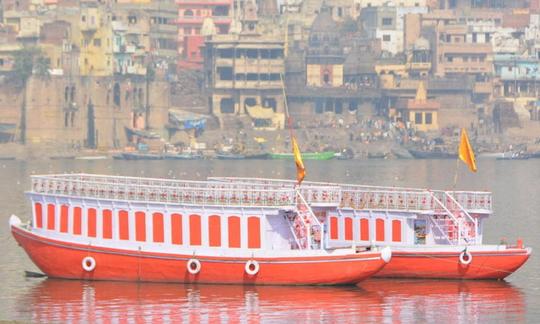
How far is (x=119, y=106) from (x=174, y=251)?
11369 cm

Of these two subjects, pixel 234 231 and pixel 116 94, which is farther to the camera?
pixel 116 94

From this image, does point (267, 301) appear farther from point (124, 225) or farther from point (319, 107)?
point (319, 107)

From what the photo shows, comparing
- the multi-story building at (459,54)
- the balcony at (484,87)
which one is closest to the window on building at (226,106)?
the multi-story building at (459,54)

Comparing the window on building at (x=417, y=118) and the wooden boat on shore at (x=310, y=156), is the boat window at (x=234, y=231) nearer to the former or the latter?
the wooden boat on shore at (x=310, y=156)

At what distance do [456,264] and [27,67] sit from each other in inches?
4265

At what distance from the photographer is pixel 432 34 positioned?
192125mm

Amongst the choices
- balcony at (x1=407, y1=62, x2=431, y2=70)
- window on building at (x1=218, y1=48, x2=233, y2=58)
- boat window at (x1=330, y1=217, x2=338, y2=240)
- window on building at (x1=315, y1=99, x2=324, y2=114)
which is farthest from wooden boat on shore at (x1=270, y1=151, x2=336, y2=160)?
boat window at (x1=330, y1=217, x2=338, y2=240)

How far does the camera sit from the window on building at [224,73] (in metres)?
181

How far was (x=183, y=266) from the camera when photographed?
59.5 meters

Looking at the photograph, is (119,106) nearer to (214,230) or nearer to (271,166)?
(271,166)

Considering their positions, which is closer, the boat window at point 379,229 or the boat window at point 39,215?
the boat window at point 39,215

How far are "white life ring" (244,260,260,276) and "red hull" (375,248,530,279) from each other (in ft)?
15.1

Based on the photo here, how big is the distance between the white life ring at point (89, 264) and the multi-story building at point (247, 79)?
119 metres

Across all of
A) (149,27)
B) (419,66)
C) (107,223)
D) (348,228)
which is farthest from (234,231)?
(149,27)
